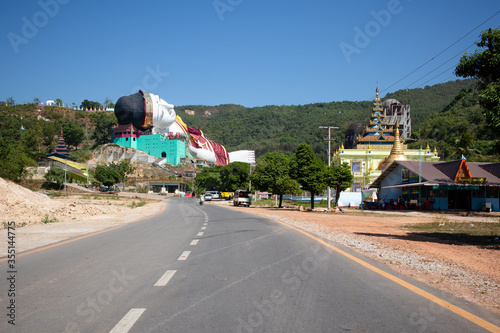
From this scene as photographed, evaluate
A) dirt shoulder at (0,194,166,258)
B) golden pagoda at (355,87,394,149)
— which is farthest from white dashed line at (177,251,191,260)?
golden pagoda at (355,87,394,149)

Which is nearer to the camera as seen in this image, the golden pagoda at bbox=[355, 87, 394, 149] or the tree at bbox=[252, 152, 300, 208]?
the tree at bbox=[252, 152, 300, 208]

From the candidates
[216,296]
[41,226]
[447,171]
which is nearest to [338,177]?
[447,171]

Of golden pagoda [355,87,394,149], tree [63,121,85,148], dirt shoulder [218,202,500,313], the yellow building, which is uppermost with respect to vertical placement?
tree [63,121,85,148]

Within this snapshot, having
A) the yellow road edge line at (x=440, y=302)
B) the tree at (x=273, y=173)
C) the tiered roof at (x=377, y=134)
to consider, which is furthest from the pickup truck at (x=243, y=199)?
the yellow road edge line at (x=440, y=302)

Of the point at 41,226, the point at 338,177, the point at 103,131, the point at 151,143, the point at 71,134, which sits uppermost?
the point at 103,131

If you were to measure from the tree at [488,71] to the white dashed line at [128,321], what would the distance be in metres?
10.7

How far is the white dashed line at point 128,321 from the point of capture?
422cm

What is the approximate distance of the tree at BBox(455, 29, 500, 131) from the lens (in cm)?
1108

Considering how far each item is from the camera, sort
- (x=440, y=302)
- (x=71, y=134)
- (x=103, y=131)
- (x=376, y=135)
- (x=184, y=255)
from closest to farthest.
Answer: (x=440, y=302), (x=184, y=255), (x=376, y=135), (x=71, y=134), (x=103, y=131)

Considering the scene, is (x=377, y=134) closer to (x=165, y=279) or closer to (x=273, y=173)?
(x=273, y=173)

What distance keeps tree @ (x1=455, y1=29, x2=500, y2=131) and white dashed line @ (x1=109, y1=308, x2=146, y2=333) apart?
10690mm

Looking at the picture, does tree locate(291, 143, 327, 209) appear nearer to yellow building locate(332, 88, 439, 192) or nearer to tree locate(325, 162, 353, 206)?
tree locate(325, 162, 353, 206)

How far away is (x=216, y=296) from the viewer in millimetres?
5539

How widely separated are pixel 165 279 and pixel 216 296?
4.53 ft
